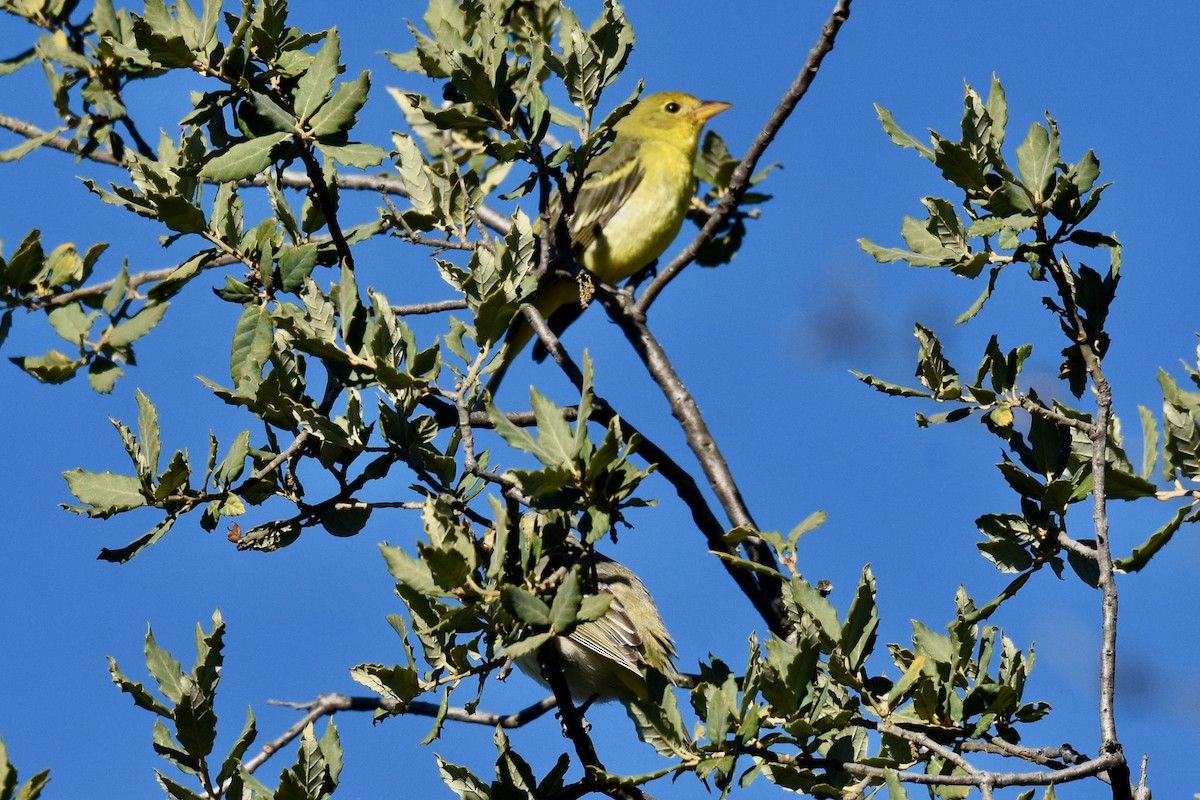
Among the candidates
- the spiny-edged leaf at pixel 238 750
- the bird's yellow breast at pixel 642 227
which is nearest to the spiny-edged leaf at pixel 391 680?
the spiny-edged leaf at pixel 238 750

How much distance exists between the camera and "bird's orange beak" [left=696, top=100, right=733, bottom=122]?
8711 mm

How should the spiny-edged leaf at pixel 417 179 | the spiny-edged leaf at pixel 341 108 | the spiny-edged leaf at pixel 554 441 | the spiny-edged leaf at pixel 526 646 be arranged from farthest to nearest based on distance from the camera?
the spiny-edged leaf at pixel 417 179, the spiny-edged leaf at pixel 341 108, the spiny-edged leaf at pixel 554 441, the spiny-edged leaf at pixel 526 646

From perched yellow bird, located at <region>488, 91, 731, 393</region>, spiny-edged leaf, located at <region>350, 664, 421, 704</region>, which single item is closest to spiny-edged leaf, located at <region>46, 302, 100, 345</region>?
spiny-edged leaf, located at <region>350, 664, 421, 704</region>

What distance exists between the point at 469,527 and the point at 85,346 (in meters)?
1.11

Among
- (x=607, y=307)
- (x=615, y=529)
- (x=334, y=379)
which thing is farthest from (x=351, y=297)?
(x=607, y=307)

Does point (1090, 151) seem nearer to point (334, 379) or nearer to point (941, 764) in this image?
point (941, 764)

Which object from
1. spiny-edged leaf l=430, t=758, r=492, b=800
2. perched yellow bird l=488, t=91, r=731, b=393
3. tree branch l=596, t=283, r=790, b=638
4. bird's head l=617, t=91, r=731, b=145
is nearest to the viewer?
spiny-edged leaf l=430, t=758, r=492, b=800

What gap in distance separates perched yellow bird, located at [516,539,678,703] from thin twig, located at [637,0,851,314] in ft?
4.18

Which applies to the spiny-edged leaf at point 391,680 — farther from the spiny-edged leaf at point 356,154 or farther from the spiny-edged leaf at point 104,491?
the spiny-edged leaf at point 356,154

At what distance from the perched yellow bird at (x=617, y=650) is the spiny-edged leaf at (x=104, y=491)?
2.04m

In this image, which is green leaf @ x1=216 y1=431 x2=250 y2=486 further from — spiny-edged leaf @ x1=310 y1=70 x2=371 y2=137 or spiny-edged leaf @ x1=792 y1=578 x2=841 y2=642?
spiny-edged leaf @ x1=792 y1=578 x2=841 y2=642

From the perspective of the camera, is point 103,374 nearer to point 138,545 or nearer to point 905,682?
point 138,545

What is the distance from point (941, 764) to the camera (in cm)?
279

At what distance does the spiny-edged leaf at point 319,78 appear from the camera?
9.07ft
